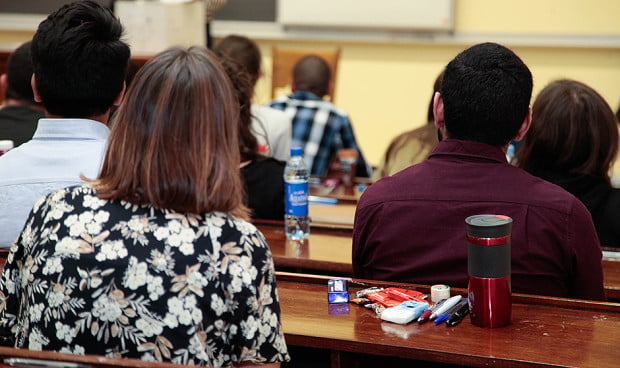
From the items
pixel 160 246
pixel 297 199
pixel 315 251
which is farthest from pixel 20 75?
pixel 160 246

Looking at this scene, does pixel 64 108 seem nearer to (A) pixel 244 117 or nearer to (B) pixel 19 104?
(A) pixel 244 117

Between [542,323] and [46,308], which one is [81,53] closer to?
[46,308]

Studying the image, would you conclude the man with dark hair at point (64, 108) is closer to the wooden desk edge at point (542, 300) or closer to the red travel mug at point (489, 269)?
the wooden desk edge at point (542, 300)

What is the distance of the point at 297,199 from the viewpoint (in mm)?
2672

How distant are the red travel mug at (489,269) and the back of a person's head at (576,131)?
995 millimetres

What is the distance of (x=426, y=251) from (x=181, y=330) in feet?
2.49

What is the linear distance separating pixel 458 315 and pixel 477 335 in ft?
0.28

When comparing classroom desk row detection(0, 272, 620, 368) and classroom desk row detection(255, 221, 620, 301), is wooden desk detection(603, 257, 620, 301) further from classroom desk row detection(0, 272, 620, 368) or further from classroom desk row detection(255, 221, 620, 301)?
classroom desk row detection(0, 272, 620, 368)

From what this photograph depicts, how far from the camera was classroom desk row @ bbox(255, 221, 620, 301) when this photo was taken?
2350mm

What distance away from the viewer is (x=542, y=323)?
5.85ft

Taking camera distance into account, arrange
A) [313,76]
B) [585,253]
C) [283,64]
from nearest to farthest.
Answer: [585,253]
[313,76]
[283,64]

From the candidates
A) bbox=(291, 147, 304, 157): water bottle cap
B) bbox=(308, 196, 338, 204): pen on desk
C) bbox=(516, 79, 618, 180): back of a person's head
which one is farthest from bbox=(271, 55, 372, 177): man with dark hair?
bbox=(516, 79, 618, 180): back of a person's head

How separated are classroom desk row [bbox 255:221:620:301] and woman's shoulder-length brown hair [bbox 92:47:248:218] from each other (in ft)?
3.07

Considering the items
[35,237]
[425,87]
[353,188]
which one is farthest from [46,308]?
[425,87]
